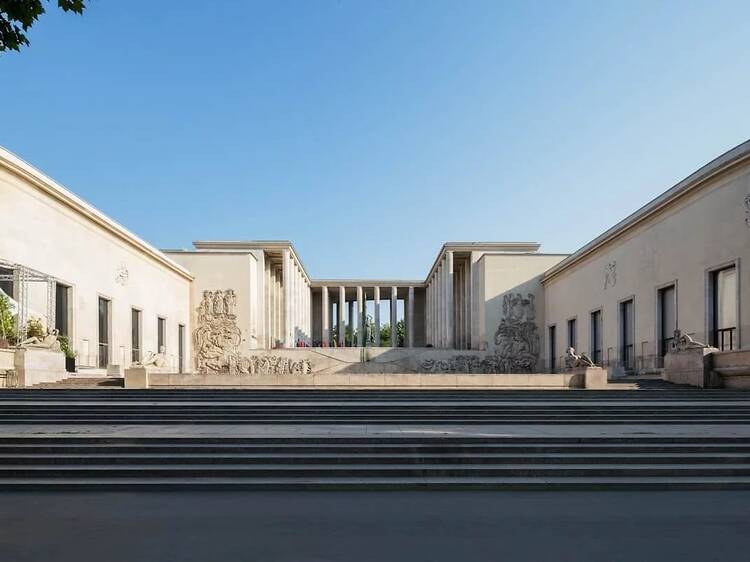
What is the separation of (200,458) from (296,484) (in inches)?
57.2

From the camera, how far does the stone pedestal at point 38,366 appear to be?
53.5 feet

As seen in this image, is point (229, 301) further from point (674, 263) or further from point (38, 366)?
point (674, 263)

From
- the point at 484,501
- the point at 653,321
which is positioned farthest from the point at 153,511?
the point at 653,321

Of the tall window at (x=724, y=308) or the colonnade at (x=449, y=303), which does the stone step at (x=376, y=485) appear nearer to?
the tall window at (x=724, y=308)

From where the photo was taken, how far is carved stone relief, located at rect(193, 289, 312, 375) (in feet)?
113

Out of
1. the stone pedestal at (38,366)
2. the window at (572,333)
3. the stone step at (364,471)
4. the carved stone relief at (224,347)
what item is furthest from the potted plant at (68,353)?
the window at (572,333)

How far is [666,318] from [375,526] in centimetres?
2084

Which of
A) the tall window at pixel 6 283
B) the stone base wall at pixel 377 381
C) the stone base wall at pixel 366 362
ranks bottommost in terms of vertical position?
the stone base wall at pixel 366 362

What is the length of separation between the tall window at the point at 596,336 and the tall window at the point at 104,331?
887 inches

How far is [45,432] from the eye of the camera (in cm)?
866

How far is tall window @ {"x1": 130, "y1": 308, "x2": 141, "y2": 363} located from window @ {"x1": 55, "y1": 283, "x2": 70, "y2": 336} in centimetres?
583

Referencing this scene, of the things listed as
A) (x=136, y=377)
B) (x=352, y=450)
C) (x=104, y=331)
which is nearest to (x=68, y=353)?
(x=136, y=377)

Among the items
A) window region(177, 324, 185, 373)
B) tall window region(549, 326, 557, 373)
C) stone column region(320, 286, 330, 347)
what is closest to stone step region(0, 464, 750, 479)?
window region(177, 324, 185, 373)

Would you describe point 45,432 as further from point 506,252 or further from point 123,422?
point 506,252
